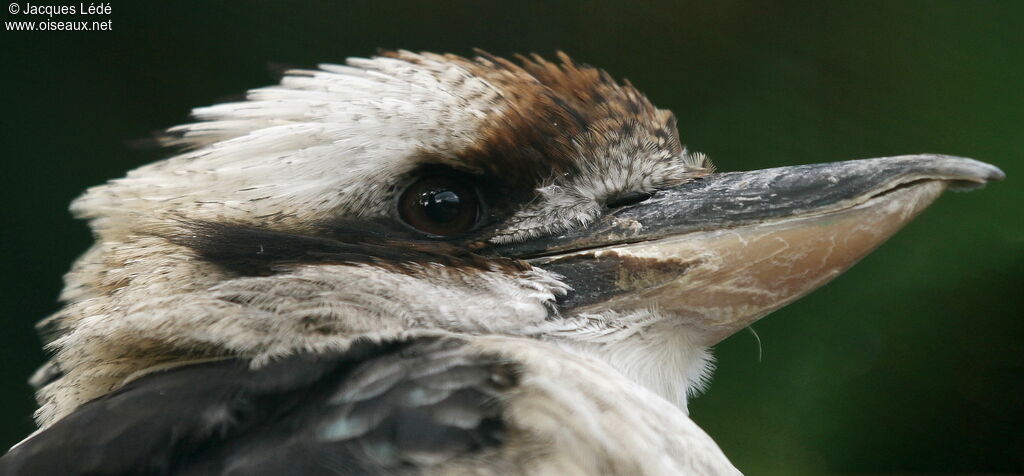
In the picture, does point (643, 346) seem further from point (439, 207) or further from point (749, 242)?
point (439, 207)

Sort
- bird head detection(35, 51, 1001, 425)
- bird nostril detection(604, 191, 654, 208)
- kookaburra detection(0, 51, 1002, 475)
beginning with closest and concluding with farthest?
kookaburra detection(0, 51, 1002, 475) → bird head detection(35, 51, 1001, 425) → bird nostril detection(604, 191, 654, 208)

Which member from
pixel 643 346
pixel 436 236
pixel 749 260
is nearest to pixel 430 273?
pixel 436 236

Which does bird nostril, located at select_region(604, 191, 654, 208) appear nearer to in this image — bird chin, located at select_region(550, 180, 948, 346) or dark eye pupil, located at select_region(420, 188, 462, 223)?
bird chin, located at select_region(550, 180, 948, 346)

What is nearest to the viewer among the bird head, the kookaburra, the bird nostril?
the kookaburra

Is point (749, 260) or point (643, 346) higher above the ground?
point (749, 260)

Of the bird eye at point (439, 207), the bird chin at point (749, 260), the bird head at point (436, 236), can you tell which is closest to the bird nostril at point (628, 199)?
the bird head at point (436, 236)

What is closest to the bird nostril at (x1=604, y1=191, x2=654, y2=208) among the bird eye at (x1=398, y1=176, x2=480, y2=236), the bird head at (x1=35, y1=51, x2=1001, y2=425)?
the bird head at (x1=35, y1=51, x2=1001, y2=425)

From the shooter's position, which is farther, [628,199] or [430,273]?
[628,199]

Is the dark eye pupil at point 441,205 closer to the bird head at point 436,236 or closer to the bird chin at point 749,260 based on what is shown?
the bird head at point 436,236
